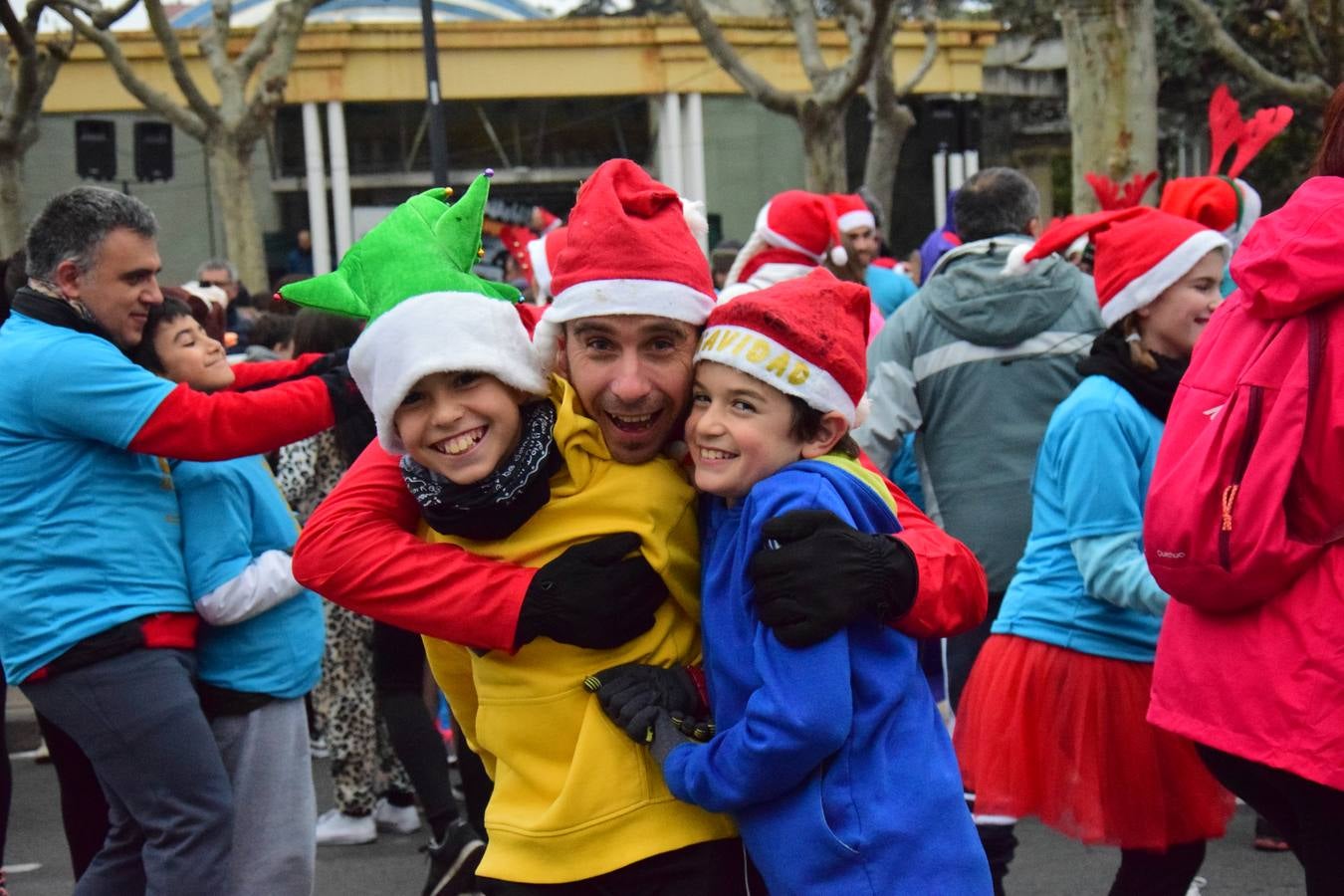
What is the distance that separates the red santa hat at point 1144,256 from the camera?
3.98m

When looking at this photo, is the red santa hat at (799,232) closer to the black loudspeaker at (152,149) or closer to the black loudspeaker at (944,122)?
the black loudspeaker at (944,122)

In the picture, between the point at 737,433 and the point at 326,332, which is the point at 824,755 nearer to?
the point at 737,433

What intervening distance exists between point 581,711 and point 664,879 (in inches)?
11.3

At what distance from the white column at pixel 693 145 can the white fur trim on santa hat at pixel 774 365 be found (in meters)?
25.4

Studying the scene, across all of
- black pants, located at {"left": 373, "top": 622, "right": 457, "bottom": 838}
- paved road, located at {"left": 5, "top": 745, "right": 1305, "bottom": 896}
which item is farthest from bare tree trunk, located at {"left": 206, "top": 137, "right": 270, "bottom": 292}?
black pants, located at {"left": 373, "top": 622, "right": 457, "bottom": 838}

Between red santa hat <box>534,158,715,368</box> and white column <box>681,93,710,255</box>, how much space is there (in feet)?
82.7

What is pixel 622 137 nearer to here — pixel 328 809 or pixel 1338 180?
pixel 328 809

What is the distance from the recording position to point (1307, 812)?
2906 mm

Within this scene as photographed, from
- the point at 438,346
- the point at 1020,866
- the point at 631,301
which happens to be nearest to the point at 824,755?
the point at 631,301

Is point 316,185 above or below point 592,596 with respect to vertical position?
above

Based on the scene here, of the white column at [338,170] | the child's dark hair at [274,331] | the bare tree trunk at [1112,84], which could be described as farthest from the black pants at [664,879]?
the white column at [338,170]

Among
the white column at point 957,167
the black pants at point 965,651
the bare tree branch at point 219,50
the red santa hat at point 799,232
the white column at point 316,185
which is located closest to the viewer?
the black pants at point 965,651

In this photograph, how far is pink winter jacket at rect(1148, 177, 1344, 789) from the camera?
276cm

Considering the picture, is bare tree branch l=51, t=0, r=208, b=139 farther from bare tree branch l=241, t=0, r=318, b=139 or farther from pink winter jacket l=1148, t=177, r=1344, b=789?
pink winter jacket l=1148, t=177, r=1344, b=789
